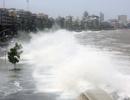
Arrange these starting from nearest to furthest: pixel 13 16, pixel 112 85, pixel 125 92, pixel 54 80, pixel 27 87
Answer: pixel 125 92 → pixel 112 85 → pixel 27 87 → pixel 54 80 → pixel 13 16

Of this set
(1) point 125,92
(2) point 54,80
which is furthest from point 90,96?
(2) point 54,80

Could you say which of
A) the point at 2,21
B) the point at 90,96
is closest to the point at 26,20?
the point at 2,21

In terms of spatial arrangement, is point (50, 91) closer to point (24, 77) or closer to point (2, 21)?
point (24, 77)

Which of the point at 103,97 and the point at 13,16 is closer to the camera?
the point at 103,97

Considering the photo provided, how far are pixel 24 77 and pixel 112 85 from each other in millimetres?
11402

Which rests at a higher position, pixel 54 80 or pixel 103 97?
pixel 103 97

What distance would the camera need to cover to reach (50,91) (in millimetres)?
24500

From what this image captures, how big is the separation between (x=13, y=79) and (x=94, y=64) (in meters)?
6.53

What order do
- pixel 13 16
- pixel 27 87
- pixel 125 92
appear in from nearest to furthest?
pixel 125 92, pixel 27 87, pixel 13 16

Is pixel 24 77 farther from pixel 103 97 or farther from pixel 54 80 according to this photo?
pixel 103 97

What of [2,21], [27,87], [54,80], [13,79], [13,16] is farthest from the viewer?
[13,16]

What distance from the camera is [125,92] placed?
20.7 metres

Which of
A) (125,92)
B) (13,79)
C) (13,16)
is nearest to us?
(125,92)

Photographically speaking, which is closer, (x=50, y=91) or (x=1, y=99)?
(x=1, y=99)
